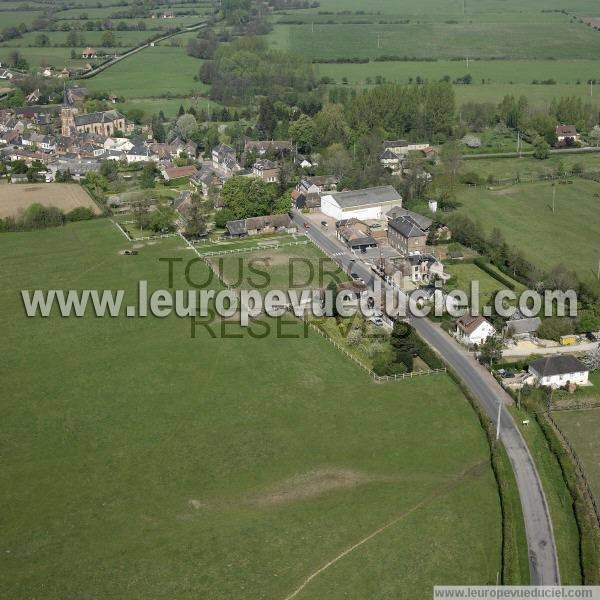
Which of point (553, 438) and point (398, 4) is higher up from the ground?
point (398, 4)

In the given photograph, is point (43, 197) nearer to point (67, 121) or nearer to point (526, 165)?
point (67, 121)

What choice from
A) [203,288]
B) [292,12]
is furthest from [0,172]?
[292,12]

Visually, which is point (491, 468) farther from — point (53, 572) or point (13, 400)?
point (13, 400)

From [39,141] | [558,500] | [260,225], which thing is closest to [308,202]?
[260,225]

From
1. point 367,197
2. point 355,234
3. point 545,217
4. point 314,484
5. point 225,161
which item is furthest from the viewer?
point 225,161

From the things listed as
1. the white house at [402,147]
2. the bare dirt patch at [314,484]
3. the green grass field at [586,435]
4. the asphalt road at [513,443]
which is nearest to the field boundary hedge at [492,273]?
the asphalt road at [513,443]

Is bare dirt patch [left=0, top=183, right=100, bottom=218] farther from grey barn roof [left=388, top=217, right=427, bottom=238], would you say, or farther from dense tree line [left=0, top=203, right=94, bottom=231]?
grey barn roof [left=388, top=217, right=427, bottom=238]

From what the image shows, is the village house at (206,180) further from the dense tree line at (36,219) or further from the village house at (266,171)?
the dense tree line at (36,219)
